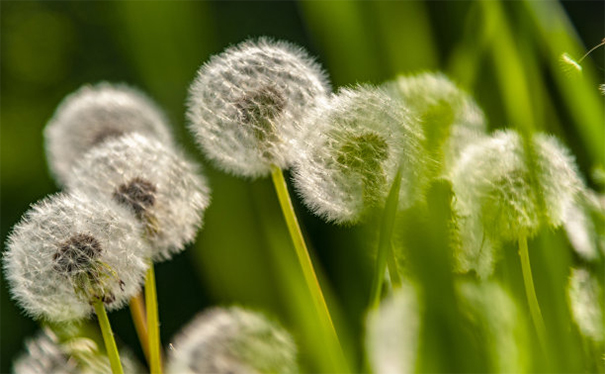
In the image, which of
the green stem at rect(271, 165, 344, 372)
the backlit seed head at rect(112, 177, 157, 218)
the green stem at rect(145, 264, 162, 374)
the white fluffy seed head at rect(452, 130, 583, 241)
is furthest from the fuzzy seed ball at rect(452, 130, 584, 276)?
the backlit seed head at rect(112, 177, 157, 218)

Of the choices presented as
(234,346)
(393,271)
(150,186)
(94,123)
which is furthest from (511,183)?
(94,123)

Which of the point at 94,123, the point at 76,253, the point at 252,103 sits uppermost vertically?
the point at 94,123

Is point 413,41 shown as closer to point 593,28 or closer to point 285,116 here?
point 285,116

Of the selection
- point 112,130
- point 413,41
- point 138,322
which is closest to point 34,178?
point 112,130

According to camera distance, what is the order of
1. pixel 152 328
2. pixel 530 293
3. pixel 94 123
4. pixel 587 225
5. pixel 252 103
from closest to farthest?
1. pixel 587 225
2. pixel 530 293
3. pixel 152 328
4. pixel 252 103
5. pixel 94 123

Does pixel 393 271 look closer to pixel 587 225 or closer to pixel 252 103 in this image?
pixel 587 225

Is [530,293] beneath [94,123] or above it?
Result: beneath

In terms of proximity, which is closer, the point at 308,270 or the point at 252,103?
the point at 308,270
